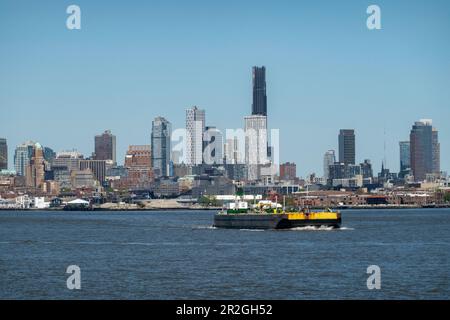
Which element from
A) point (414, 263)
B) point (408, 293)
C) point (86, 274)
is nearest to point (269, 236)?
point (414, 263)

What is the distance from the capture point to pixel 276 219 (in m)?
97.1

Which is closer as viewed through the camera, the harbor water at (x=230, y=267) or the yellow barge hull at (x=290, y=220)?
the harbor water at (x=230, y=267)

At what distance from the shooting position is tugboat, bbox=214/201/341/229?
3797 inches

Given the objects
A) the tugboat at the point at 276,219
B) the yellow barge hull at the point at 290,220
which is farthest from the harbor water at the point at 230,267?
the tugboat at the point at 276,219

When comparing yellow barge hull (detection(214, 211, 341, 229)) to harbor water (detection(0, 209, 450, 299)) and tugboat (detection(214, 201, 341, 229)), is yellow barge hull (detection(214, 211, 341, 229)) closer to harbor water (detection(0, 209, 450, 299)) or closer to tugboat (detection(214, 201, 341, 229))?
tugboat (detection(214, 201, 341, 229))

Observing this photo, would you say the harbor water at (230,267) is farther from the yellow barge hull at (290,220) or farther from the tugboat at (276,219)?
the tugboat at (276,219)

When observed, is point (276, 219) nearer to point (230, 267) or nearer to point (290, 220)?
point (290, 220)

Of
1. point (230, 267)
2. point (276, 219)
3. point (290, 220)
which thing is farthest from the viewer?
point (276, 219)

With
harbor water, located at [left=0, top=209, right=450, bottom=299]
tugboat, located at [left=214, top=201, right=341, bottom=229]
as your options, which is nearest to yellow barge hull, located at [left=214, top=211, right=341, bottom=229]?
tugboat, located at [left=214, top=201, right=341, bottom=229]

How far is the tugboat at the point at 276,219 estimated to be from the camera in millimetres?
96438

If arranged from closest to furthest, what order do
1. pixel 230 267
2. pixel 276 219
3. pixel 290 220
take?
pixel 230 267 → pixel 290 220 → pixel 276 219

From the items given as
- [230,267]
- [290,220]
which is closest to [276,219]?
[290,220]
